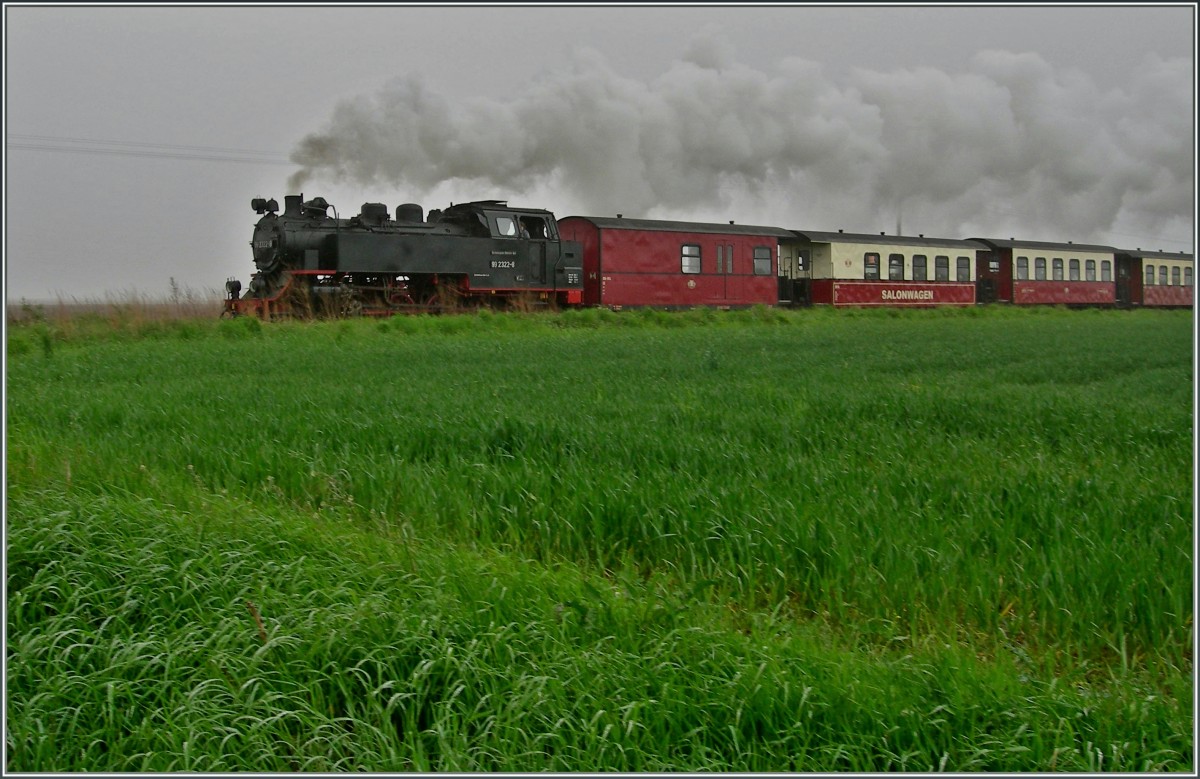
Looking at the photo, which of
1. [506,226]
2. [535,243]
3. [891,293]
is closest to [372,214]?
[506,226]

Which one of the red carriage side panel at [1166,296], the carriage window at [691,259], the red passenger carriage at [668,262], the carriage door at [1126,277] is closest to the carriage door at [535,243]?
the red passenger carriage at [668,262]

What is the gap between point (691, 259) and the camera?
2895 cm

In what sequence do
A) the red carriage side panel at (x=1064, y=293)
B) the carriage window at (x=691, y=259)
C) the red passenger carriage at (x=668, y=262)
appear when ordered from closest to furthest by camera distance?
1. the red passenger carriage at (x=668, y=262)
2. the carriage window at (x=691, y=259)
3. the red carriage side panel at (x=1064, y=293)

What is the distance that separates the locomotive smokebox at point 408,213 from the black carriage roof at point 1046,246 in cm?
2561

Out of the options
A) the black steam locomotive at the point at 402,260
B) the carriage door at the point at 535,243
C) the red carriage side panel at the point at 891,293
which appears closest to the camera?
the black steam locomotive at the point at 402,260

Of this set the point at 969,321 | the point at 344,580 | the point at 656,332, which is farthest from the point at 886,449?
the point at 969,321

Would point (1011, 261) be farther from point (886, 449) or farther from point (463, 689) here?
point (463, 689)

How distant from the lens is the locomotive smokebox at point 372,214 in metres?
22.8

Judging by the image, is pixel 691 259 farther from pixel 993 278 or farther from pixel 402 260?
pixel 993 278

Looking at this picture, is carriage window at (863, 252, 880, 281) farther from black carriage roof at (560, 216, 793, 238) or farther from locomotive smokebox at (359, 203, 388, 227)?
locomotive smokebox at (359, 203, 388, 227)

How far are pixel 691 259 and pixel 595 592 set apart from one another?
2638cm

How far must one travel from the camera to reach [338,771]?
240 cm

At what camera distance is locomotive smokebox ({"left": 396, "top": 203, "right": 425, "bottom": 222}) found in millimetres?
23875

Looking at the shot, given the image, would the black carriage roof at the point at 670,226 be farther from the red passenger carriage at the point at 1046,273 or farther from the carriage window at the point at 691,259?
the red passenger carriage at the point at 1046,273
